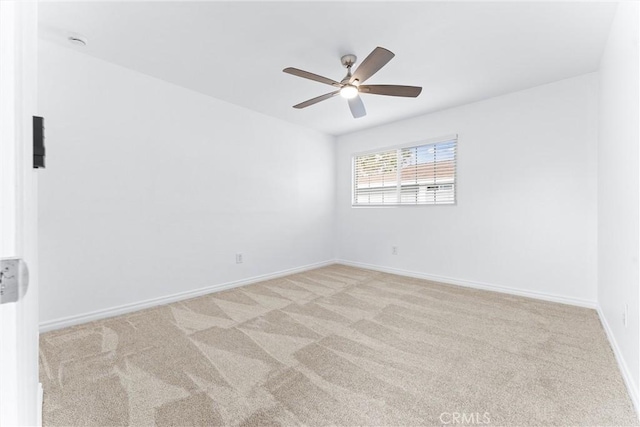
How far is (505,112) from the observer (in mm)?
3307

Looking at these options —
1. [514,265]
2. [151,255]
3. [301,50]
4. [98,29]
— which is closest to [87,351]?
[151,255]

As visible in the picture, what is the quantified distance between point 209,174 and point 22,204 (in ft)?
9.54

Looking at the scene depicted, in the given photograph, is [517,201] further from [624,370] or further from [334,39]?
[334,39]

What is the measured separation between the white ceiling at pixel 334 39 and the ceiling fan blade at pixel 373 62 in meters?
0.30

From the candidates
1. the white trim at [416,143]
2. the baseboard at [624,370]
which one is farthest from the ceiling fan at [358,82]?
the baseboard at [624,370]

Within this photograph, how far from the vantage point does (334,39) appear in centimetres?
221

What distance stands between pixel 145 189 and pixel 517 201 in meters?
4.22

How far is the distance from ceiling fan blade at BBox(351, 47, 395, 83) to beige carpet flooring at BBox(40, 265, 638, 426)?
2094mm

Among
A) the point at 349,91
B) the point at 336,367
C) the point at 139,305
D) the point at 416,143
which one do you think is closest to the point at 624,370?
the point at 336,367

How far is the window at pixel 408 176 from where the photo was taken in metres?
→ 3.85

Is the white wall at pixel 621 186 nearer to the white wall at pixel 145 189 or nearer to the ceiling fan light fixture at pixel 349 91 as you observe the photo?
the ceiling fan light fixture at pixel 349 91

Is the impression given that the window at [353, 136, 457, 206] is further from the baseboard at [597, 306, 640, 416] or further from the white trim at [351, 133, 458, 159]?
the baseboard at [597, 306, 640, 416]

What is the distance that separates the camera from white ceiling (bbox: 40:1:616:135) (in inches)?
75.0

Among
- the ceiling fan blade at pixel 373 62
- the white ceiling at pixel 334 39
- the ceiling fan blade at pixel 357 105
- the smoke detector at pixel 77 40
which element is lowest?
the ceiling fan blade at pixel 357 105
